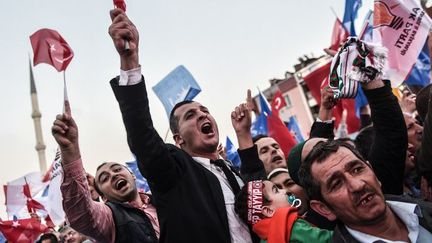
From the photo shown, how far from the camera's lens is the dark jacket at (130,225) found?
9.37 feet

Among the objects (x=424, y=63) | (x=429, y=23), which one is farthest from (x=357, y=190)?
(x=424, y=63)

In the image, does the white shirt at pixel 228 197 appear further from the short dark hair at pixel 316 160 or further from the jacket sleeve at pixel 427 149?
the jacket sleeve at pixel 427 149

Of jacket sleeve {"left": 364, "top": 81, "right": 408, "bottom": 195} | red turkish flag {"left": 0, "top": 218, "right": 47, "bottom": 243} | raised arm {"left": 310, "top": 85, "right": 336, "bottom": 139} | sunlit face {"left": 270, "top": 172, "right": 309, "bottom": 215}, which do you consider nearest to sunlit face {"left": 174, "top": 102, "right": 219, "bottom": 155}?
sunlit face {"left": 270, "top": 172, "right": 309, "bottom": 215}

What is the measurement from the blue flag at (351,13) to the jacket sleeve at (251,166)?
13.5 feet

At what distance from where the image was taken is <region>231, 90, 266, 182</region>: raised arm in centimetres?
272

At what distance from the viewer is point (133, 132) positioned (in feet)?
6.89

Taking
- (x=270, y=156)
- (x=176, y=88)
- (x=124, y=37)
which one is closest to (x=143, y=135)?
(x=124, y=37)

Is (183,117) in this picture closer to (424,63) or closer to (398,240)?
(398,240)

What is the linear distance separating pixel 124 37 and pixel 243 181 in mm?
1057

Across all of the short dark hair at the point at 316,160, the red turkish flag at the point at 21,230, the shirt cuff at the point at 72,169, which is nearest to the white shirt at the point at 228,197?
the short dark hair at the point at 316,160

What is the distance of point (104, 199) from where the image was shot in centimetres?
364

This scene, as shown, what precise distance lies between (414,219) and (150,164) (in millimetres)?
1164

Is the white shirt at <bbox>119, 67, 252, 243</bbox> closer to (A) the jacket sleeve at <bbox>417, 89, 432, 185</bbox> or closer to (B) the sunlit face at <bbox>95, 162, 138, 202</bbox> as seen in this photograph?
(A) the jacket sleeve at <bbox>417, 89, 432, 185</bbox>

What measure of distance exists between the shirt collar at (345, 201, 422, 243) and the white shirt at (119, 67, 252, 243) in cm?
54
